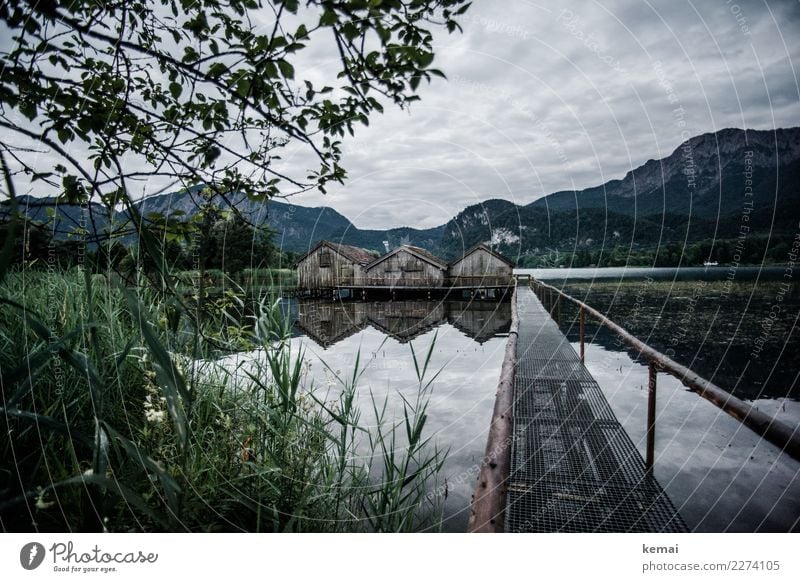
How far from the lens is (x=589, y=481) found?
2734mm

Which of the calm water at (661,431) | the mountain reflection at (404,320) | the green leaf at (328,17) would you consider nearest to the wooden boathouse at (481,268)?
the mountain reflection at (404,320)

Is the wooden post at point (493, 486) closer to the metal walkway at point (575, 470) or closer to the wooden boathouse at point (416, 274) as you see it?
the metal walkway at point (575, 470)

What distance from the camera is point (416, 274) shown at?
31.2 meters

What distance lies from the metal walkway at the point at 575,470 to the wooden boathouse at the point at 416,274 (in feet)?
84.9

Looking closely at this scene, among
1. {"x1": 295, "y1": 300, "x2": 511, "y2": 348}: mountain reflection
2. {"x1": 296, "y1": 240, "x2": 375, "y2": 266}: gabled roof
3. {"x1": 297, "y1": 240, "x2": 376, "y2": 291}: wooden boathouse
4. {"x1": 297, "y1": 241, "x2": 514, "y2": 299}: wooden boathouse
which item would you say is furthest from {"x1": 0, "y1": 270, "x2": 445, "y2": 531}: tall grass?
{"x1": 297, "y1": 241, "x2": 514, "y2": 299}: wooden boathouse

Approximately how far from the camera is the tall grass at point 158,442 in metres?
1.21

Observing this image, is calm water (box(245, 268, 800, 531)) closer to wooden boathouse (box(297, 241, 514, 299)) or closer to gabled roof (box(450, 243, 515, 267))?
wooden boathouse (box(297, 241, 514, 299))

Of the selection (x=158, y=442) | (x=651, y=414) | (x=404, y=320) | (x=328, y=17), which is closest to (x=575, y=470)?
(x=651, y=414)

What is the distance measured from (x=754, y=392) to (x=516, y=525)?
29.4 ft

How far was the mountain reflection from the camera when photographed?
16094 mm

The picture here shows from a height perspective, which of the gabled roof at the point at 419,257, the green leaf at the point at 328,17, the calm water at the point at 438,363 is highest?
the gabled roof at the point at 419,257

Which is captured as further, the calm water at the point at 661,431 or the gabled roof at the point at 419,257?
Answer: the gabled roof at the point at 419,257

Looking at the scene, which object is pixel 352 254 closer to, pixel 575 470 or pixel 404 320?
pixel 404 320

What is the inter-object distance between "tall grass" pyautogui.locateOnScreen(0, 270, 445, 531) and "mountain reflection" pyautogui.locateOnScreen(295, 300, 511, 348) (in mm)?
10799
